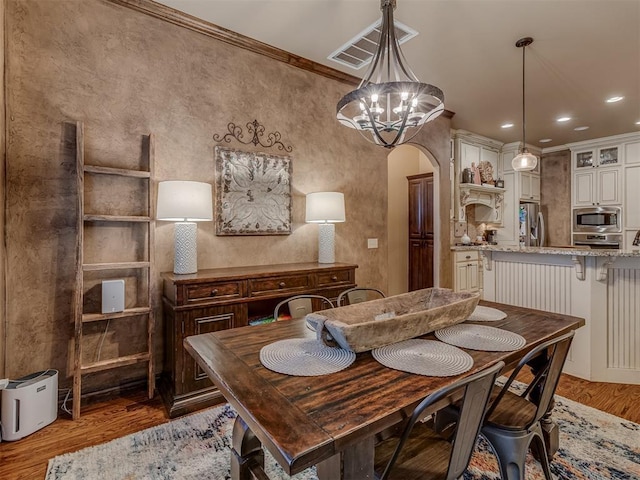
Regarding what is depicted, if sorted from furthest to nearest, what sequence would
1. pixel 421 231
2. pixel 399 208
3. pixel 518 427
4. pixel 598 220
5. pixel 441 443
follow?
pixel 598 220 → pixel 399 208 → pixel 421 231 → pixel 518 427 → pixel 441 443

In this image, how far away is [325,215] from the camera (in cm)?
317

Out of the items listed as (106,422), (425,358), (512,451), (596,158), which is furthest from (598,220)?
(106,422)

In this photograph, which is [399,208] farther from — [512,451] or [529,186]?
[512,451]

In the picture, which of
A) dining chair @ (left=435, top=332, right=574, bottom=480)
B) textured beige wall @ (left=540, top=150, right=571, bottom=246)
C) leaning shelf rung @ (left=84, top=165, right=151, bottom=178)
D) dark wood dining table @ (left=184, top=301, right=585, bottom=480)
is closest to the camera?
dark wood dining table @ (left=184, top=301, right=585, bottom=480)

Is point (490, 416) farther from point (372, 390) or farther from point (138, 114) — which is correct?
point (138, 114)

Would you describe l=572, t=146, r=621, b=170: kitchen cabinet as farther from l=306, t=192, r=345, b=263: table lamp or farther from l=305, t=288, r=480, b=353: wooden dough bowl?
l=305, t=288, r=480, b=353: wooden dough bowl

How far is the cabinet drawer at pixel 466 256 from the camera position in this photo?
5046 mm

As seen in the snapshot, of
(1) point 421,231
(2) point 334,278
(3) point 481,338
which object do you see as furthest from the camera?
(1) point 421,231

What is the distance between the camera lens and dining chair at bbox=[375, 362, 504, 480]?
0.96 meters

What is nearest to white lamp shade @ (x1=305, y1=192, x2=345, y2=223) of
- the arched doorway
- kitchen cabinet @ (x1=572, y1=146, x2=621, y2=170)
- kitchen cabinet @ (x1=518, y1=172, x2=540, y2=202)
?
the arched doorway

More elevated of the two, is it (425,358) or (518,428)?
(425,358)

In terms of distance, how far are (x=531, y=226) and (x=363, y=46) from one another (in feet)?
16.7

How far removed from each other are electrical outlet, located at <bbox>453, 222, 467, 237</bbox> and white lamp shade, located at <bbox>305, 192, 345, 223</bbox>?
2898mm

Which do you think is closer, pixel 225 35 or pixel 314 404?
pixel 314 404
